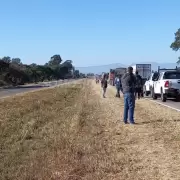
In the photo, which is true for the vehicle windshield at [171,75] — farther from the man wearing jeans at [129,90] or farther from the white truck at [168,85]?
the man wearing jeans at [129,90]

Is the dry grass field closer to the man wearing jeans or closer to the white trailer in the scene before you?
the man wearing jeans

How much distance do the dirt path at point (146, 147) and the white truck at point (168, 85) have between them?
10.6m

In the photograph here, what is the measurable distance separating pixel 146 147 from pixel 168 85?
17088 millimetres

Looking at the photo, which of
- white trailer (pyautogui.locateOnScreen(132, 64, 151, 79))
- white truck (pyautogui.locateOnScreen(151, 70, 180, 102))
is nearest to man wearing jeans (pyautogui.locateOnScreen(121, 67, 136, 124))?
white truck (pyautogui.locateOnScreen(151, 70, 180, 102))

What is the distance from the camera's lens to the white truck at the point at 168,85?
27938 millimetres

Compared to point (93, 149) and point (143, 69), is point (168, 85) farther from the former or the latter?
point (143, 69)

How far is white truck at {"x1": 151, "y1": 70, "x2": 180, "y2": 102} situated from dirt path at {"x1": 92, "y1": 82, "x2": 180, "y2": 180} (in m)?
10.6

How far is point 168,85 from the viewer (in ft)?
91.7

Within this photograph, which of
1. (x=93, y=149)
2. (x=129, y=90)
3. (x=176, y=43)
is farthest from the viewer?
(x=176, y=43)

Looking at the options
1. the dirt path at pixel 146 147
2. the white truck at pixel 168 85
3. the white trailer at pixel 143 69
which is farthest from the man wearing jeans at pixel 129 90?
the white trailer at pixel 143 69

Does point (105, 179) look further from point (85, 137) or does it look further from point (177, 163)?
point (85, 137)

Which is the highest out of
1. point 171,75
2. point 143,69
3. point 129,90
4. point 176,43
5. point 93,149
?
point 176,43

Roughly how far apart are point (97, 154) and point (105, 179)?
6.92 feet

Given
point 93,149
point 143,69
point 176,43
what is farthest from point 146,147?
point 176,43
